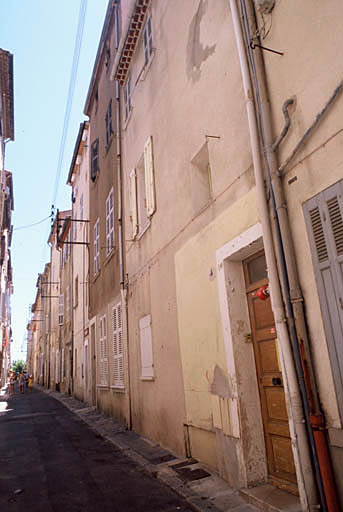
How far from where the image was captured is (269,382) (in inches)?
183

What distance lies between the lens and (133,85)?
402 inches

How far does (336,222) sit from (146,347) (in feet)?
18.8

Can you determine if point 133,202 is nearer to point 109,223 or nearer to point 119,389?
point 109,223

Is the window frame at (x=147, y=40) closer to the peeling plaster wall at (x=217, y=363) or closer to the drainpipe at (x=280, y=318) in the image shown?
the drainpipe at (x=280, y=318)

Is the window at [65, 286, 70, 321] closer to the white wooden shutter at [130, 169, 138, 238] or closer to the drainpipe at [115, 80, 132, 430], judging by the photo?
the drainpipe at [115, 80, 132, 430]

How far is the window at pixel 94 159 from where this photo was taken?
1513 centimetres

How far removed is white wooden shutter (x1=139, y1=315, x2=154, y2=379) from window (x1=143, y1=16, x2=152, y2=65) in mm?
5424

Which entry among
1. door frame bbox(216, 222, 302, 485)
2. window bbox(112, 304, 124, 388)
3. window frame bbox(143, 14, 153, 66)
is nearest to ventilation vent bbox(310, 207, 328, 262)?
door frame bbox(216, 222, 302, 485)

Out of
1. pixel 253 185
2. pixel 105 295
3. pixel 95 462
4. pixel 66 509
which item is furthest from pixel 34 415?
pixel 253 185

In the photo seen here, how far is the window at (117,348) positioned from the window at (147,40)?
5816mm

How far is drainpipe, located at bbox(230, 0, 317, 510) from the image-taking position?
347 cm

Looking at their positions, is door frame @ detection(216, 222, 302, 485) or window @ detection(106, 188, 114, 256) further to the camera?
window @ detection(106, 188, 114, 256)

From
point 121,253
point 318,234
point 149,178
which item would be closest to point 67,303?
point 121,253

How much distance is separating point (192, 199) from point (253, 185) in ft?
5.96
